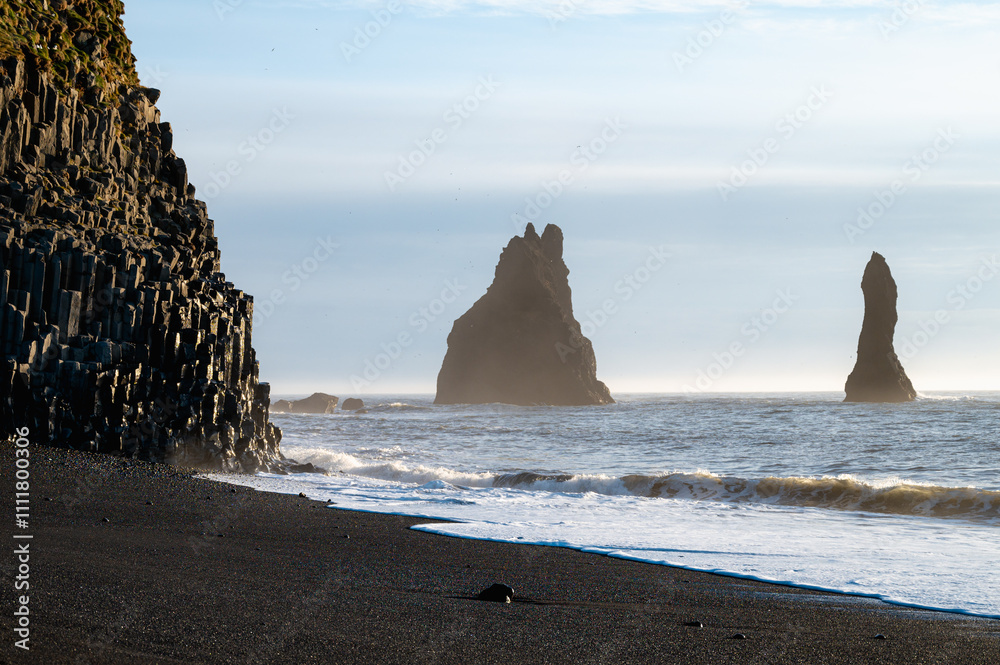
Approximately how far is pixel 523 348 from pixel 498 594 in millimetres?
132516


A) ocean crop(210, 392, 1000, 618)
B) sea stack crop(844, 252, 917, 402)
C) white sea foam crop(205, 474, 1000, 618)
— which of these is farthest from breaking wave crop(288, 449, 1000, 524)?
sea stack crop(844, 252, 917, 402)

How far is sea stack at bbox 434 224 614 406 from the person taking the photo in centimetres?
13725

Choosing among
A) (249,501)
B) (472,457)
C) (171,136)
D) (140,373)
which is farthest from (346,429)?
(249,501)

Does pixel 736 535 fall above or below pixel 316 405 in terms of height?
above

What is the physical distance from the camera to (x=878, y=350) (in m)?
125

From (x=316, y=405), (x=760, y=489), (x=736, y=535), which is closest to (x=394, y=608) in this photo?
(x=736, y=535)

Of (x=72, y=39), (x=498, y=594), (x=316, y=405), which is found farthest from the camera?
(x=316, y=405)

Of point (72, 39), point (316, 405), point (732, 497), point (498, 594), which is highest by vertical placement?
point (72, 39)

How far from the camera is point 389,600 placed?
738 cm

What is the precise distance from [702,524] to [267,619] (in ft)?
34.5

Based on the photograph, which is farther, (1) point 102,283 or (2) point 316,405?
(2) point 316,405

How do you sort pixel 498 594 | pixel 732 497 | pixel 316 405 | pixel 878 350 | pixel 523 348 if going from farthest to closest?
pixel 523 348 < pixel 878 350 < pixel 316 405 < pixel 732 497 < pixel 498 594

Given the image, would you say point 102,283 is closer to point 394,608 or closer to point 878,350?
point 394,608

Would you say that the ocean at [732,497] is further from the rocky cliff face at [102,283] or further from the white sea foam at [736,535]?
the rocky cliff face at [102,283]
